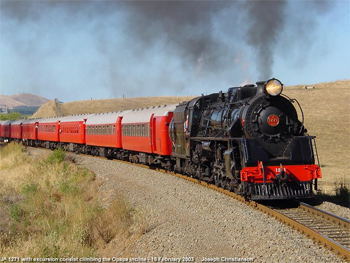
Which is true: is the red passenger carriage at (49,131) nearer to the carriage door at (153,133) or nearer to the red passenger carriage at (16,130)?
the red passenger carriage at (16,130)

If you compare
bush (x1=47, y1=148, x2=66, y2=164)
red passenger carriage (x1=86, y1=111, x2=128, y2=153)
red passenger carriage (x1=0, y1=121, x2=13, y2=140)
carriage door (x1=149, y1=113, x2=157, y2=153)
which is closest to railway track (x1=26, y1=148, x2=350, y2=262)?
carriage door (x1=149, y1=113, x2=157, y2=153)

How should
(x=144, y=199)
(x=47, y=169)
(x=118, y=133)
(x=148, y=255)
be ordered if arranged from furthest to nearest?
(x=118, y=133) < (x=47, y=169) < (x=144, y=199) < (x=148, y=255)

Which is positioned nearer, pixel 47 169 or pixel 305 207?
pixel 305 207

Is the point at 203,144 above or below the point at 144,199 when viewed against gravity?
above

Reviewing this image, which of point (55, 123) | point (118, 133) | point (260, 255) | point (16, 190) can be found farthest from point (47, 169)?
point (55, 123)

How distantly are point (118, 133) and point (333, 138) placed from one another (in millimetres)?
21118

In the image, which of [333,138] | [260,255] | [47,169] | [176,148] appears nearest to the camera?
[260,255]

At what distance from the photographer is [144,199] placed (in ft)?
43.3

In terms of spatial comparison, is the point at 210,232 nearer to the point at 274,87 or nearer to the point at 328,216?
the point at 328,216

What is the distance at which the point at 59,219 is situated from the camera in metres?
11.9

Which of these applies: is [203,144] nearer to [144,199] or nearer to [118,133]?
[144,199]

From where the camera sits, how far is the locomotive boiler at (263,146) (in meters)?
11.4

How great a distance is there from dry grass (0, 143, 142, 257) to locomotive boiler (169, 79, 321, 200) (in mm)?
3226

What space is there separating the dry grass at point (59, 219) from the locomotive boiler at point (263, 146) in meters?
3.23
